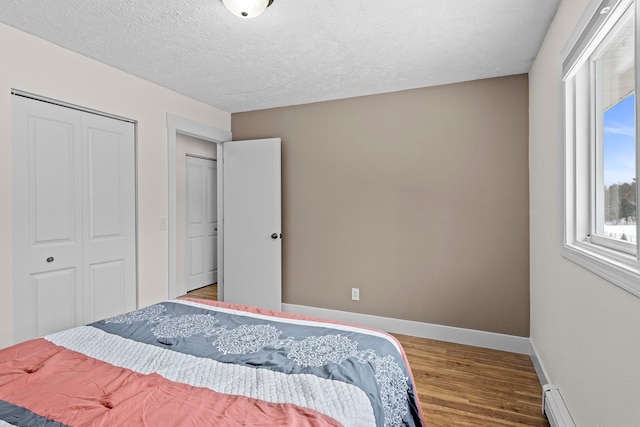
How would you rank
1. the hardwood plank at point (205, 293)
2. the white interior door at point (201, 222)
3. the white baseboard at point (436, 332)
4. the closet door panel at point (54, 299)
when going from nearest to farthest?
the closet door panel at point (54, 299), the white baseboard at point (436, 332), the hardwood plank at point (205, 293), the white interior door at point (201, 222)

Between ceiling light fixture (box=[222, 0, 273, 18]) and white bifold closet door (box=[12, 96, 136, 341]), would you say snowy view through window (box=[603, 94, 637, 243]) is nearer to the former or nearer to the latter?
ceiling light fixture (box=[222, 0, 273, 18])

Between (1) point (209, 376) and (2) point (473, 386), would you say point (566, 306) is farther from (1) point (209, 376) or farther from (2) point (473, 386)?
(1) point (209, 376)

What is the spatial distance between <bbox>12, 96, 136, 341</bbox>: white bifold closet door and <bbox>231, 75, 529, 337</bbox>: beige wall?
162cm

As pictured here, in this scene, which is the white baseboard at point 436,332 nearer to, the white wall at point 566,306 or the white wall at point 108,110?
the white wall at point 566,306

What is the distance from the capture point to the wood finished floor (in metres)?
1.93

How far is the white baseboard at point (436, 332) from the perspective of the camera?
2812 mm

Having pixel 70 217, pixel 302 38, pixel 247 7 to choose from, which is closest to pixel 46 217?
pixel 70 217

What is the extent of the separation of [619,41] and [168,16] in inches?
91.1

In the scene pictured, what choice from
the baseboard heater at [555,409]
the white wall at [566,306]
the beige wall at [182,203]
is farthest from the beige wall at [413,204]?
the beige wall at [182,203]

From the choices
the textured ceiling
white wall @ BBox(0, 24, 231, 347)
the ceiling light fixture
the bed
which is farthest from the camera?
white wall @ BBox(0, 24, 231, 347)

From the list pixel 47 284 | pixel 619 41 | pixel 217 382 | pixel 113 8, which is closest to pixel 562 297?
pixel 619 41

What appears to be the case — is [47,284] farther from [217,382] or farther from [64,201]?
[217,382]

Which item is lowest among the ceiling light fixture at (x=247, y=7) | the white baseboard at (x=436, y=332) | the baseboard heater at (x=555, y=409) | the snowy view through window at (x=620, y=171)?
the white baseboard at (x=436, y=332)

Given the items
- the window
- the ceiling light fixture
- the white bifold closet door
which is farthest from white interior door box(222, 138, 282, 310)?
the window
